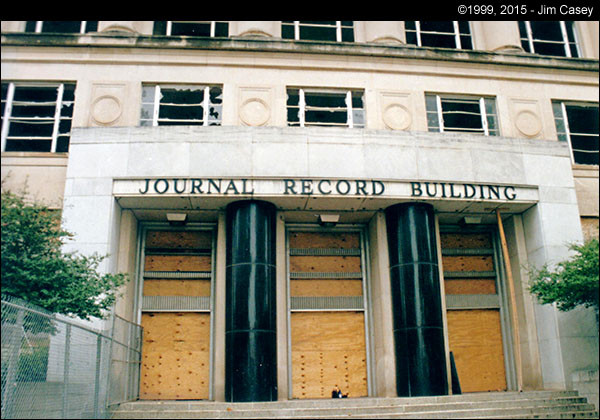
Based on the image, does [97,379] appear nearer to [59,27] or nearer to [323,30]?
[59,27]

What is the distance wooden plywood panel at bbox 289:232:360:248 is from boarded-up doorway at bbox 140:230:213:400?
288 centimetres

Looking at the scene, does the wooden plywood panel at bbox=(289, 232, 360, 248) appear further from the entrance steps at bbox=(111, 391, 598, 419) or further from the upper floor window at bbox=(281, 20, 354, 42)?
the upper floor window at bbox=(281, 20, 354, 42)

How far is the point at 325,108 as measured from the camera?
64.4ft

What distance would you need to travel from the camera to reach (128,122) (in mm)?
18422

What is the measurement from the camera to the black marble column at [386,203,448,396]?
649 inches

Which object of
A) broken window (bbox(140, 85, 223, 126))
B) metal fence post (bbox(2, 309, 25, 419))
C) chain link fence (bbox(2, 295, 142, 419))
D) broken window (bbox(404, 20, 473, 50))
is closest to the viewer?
metal fence post (bbox(2, 309, 25, 419))

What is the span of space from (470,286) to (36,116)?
15500 mm

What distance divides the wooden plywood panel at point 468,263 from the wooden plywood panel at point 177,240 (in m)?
8.12

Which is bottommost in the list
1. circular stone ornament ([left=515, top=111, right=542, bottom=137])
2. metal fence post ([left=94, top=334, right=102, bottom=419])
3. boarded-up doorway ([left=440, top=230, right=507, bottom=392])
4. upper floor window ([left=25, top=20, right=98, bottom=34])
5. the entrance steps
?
the entrance steps

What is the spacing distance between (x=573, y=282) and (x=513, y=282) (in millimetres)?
4323

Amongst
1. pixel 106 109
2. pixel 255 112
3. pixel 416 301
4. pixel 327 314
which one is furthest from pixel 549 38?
pixel 106 109

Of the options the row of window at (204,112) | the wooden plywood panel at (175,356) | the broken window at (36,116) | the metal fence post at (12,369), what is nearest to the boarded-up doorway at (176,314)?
the wooden plywood panel at (175,356)

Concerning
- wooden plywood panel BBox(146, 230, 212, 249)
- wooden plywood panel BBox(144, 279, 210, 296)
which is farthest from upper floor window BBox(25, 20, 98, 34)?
wooden plywood panel BBox(144, 279, 210, 296)

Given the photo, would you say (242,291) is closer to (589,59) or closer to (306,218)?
(306,218)
